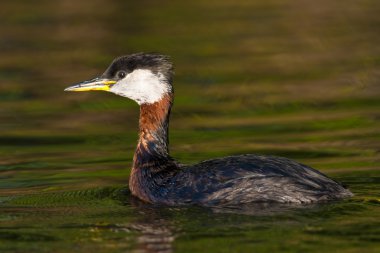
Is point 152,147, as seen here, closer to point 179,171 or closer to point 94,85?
point 179,171

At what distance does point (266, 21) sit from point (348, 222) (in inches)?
549

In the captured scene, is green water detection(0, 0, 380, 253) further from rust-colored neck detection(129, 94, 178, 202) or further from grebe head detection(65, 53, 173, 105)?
grebe head detection(65, 53, 173, 105)

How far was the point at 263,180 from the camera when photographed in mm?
9977

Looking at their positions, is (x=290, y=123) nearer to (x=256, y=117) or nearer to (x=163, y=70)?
(x=256, y=117)

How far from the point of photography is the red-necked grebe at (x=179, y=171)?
32.6ft

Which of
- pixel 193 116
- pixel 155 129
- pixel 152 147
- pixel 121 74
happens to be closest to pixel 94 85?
pixel 121 74

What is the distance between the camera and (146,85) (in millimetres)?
11203

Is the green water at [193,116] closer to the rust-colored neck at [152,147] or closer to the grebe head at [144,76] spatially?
the rust-colored neck at [152,147]

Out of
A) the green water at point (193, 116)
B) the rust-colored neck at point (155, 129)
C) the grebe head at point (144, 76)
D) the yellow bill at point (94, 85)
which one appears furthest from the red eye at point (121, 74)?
the green water at point (193, 116)

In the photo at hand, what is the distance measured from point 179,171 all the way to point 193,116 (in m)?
4.33

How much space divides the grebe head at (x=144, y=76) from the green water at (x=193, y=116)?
3.15ft

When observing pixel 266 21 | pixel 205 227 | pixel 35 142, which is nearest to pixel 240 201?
pixel 205 227

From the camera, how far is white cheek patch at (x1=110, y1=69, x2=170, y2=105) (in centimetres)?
1117

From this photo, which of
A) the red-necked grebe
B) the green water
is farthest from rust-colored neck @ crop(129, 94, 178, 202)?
the green water
